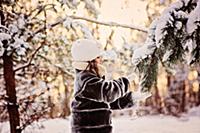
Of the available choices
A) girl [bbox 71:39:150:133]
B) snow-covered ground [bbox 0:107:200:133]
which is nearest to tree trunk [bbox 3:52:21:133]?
girl [bbox 71:39:150:133]

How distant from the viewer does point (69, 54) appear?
3283 mm

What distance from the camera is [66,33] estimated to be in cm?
341

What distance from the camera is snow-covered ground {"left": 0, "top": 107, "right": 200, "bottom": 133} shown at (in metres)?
4.71

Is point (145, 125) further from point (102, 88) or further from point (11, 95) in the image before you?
point (102, 88)

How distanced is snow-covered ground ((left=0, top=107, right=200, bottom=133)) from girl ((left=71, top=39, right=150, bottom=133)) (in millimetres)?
2434

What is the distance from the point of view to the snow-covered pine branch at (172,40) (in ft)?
4.14

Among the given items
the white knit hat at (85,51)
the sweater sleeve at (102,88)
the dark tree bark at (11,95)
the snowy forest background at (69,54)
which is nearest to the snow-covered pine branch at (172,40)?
the snowy forest background at (69,54)

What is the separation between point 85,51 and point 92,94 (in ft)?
0.66

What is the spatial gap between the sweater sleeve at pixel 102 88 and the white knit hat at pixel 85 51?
0.09m

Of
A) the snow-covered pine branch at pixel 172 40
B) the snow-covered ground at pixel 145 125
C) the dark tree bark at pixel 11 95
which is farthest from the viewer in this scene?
the snow-covered ground at pixel 145 125

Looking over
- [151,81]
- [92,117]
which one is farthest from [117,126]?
[151,81]

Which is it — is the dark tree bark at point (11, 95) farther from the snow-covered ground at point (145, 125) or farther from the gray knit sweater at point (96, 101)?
the snow-covered ground at point (145, 125)

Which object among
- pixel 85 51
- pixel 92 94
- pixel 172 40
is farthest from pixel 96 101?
pixel 172 40

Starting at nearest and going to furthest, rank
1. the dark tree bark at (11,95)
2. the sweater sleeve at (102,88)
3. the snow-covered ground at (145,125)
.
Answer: the sweater sleeve at (102,88), the dark tree bark at (11,95), the snow-covered ground at (145,125)
